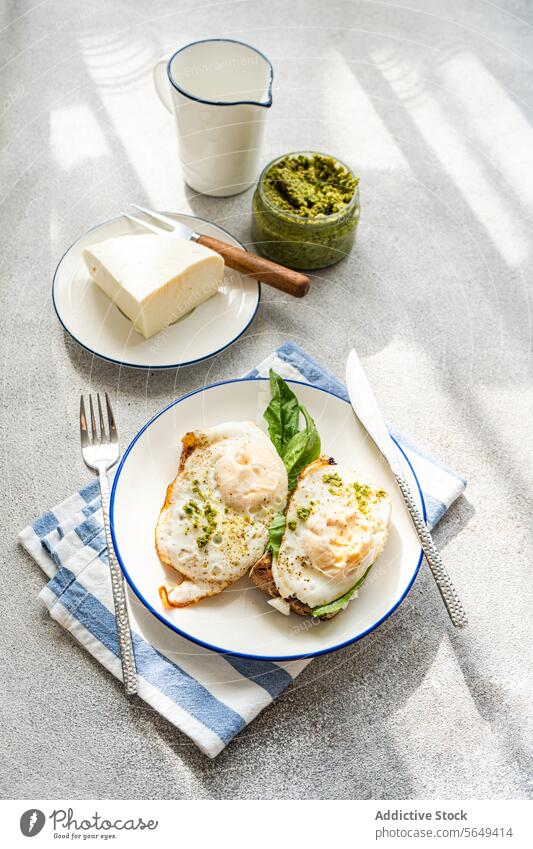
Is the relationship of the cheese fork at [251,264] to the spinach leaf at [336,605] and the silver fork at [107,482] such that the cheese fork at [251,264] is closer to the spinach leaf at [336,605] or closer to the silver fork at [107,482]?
the silver fork at [107,482]

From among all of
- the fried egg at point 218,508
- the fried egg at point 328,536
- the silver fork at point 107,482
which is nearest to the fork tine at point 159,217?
the silver fork at point 107,482

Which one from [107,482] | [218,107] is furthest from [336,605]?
[218,107]

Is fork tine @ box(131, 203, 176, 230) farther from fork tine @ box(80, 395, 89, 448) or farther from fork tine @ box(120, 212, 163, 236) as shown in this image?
fork tine @ box(80, 395, 89, 448)

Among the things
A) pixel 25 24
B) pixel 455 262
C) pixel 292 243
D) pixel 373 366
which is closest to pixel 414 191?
pixel 455 262

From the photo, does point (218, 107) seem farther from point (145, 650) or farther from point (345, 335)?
point (145, 650)

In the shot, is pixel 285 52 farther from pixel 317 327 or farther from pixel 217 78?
pixel 317 327
